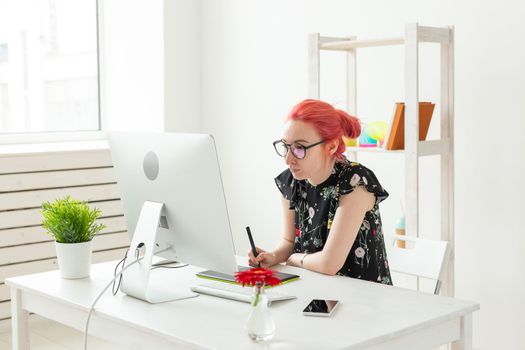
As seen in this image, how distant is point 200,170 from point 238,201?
263cm

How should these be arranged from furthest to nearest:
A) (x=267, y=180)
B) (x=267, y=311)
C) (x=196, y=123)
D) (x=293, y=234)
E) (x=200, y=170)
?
1. (x=196, y=123)
2. (x=267, y=180)
3. (x=293, y=234)
4. (x=200, y=170)
5. (x=267, y=311)

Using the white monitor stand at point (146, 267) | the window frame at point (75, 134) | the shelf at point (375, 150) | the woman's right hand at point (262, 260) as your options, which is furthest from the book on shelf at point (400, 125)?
the window frame at point (75, 134)

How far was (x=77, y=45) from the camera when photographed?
491 centimetres

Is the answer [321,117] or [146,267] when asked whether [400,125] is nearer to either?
[321,117]

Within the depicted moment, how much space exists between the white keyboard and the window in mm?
2754

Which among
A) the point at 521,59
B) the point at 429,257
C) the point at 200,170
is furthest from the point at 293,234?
the point at 521,59

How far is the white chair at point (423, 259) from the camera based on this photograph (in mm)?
2590

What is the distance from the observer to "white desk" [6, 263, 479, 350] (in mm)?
1818

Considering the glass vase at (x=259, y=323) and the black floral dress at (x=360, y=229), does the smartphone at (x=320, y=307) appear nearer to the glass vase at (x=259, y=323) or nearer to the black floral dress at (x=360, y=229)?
the glass vase at (x=259, y=323)

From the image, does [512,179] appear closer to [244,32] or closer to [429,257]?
[429,257]

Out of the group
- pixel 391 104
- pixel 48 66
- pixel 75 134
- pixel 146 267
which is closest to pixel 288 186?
pixel 146 267

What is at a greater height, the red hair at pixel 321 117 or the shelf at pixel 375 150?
the red hair at pixel 321 117

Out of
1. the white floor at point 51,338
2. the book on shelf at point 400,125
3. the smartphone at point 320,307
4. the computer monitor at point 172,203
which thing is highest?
the book on shelf at point 400,125

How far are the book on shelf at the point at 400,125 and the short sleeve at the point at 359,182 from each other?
73cm
